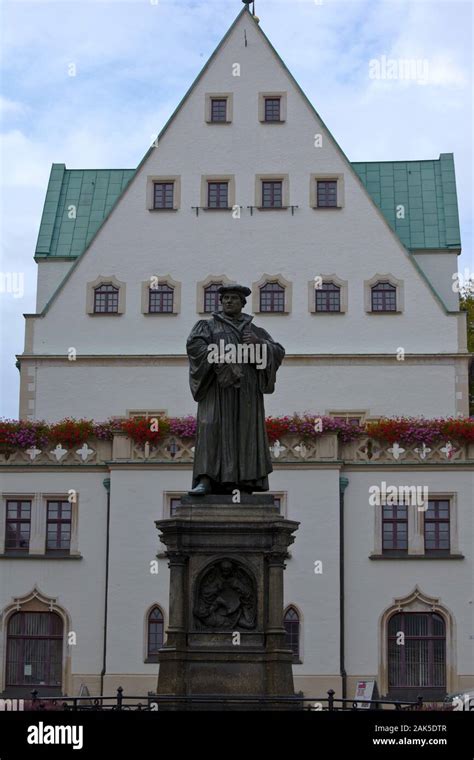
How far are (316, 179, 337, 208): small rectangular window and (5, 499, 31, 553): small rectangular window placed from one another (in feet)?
39.0

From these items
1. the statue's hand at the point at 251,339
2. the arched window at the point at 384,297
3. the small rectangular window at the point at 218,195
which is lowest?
the statue's hand at the point at 251,339

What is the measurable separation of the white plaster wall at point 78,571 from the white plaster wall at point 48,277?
30.5 feet

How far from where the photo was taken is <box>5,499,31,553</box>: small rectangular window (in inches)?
1478

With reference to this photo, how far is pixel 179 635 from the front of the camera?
55.0 ft

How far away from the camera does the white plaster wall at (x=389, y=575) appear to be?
119 ft

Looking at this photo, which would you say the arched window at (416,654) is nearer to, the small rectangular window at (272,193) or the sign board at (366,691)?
the sign board at (366,691)

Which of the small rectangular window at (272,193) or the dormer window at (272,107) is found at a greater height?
the dormer window at (272,107)

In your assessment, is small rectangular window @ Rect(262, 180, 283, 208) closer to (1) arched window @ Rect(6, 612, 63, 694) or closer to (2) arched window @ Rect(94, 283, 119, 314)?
(2) arched window @ Rect(94, 283, 119, 314)

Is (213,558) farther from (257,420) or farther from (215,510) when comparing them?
(257,420)

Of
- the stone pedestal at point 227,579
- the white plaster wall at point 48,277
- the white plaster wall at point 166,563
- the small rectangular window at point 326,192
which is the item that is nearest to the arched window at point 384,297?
the small rectangular window at point 326,192

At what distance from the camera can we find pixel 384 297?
4259cm

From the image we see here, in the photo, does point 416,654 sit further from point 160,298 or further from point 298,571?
point 160,298

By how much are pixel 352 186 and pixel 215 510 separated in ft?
88.4

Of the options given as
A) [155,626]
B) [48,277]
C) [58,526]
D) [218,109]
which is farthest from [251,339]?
[48,277]
